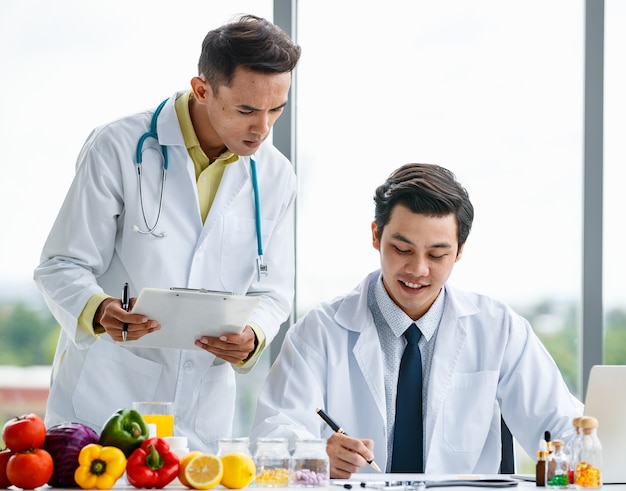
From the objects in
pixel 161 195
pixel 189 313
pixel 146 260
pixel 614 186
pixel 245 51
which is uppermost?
pixel 245 51

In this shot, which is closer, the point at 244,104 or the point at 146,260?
the point at 244,104

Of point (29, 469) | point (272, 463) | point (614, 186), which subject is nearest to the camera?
point (29, 469)

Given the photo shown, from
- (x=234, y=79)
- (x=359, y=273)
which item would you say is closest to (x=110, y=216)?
(x=234, y=79)

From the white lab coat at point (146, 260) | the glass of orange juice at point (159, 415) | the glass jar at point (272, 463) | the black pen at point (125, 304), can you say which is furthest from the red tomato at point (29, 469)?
the white lab coat at point (146, 260)

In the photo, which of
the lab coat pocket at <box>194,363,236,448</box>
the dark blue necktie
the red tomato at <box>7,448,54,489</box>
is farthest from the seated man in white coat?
the red tomato at <box>7,448,54,489</box>

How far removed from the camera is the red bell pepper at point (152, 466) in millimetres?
1616

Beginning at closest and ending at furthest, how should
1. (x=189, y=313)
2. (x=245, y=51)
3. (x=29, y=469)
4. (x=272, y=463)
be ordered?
(x=29, y=469), (x=272, y=463), (x=189, y=313), (x=245, y=51)

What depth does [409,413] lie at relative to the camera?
2.43 metres

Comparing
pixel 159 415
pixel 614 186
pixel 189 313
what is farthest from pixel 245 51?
pixel 614 186

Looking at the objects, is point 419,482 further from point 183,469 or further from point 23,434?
point 23,434

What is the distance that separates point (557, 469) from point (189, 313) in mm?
875

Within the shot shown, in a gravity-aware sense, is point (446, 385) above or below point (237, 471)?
above

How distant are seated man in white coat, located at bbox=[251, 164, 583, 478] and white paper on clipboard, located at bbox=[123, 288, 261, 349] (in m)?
0.33

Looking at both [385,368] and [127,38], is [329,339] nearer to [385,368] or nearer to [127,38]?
[385,368]
